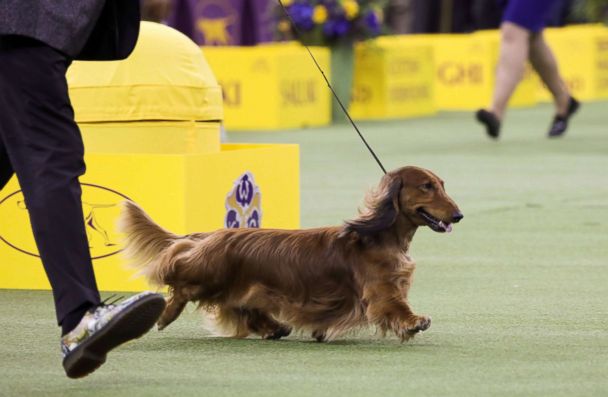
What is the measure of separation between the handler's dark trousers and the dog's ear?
95 cm

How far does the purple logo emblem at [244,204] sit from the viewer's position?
5.55 metres

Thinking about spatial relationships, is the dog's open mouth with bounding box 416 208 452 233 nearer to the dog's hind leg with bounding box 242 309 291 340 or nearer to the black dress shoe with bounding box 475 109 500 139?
the dog's hind leg with bounding box 242 309 291 340

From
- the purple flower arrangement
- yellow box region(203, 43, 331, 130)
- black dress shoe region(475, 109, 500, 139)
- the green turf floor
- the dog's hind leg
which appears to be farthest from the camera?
the purple flower arrangement

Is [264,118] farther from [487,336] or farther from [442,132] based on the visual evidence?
[487,336]

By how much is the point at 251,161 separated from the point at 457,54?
10371 mm

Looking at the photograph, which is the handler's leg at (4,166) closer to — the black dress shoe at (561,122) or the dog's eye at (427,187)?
the dog's eye at (427,187)

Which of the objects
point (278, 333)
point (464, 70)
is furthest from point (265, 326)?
point (464, 70)

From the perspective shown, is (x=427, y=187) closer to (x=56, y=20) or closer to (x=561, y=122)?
(x=56, y=20)

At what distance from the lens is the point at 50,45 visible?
12.2 feet

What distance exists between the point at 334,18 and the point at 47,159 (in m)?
10.3

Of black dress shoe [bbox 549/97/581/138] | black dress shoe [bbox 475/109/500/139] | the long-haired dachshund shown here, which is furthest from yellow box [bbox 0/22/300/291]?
black dress shoe [bbox 549/97/581/138]

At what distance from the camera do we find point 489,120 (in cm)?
1120

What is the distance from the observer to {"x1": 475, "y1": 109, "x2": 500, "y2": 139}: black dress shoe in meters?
11.1

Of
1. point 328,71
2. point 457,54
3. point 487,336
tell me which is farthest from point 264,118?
point 487,336
